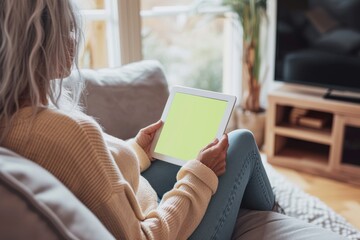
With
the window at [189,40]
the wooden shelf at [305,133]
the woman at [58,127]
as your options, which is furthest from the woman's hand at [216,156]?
the window at [189,40]

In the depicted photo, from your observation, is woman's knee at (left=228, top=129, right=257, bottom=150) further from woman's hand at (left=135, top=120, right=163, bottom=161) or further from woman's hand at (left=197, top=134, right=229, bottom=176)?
woman's hand at (left=135, top=120, right=163, bottom=161)

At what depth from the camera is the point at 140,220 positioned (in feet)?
3.27

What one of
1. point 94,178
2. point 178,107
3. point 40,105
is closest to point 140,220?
point 94,178

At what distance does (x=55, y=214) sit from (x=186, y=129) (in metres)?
0.71

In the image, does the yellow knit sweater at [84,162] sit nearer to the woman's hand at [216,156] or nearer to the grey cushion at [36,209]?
the grey cushion at [36,209]

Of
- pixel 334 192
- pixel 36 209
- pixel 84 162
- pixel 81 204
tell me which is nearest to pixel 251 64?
pixel 334 192

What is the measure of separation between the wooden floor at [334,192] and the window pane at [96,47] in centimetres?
135

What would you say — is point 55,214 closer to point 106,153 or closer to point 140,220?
point 106,153

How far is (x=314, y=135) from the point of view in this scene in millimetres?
2703

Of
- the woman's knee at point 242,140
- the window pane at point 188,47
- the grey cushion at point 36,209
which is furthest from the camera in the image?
the window pane at point 188,47

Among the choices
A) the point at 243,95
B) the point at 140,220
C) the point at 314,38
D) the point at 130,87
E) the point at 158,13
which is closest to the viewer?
the point at 140,220

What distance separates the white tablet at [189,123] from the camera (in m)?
1.30

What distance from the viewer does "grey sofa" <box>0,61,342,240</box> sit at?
0.66m

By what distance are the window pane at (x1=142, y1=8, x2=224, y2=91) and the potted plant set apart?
213mm
